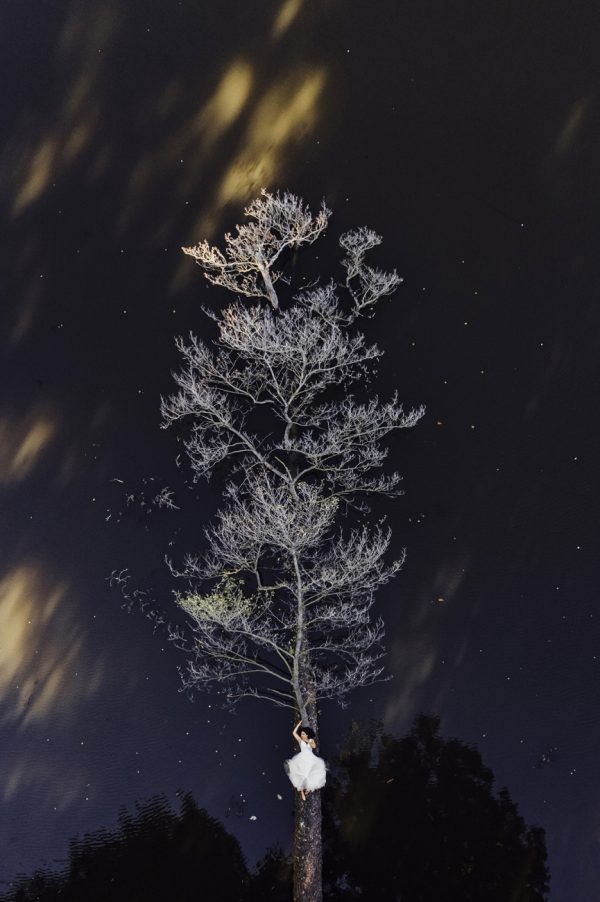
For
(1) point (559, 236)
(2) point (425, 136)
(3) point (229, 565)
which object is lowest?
(3) point (229, 565)

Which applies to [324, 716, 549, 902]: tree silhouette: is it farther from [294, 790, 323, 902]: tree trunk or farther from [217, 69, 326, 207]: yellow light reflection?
[217, 69, 326, 207]: yellow light reflection

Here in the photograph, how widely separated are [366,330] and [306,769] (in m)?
3.71

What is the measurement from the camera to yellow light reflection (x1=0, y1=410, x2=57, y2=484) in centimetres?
557

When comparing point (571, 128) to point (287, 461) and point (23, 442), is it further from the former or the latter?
point (23, 442)

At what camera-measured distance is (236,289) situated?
17.2ft

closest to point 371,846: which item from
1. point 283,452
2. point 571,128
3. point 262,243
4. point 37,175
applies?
point 283,452

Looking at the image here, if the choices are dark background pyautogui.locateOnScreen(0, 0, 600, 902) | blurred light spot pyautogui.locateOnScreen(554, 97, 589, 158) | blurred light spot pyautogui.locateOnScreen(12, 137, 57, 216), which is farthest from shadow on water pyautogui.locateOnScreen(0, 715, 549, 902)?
blurred light spot pyautogui.locateOnScreen(12, 137, 57, 216)

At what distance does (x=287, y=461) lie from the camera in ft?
17.7

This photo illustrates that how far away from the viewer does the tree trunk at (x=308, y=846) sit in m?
5.05

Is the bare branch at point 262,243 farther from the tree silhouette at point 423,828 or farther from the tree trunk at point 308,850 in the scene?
Answer: the tree trunk at point 308,850

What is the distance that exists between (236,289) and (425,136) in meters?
2.14

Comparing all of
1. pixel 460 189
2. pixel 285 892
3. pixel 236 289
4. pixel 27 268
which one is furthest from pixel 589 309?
pixel 285 892

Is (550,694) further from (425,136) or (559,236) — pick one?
(425,136)

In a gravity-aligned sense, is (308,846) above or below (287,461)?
below
